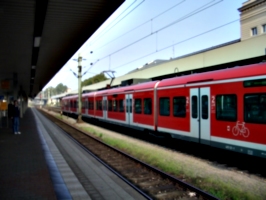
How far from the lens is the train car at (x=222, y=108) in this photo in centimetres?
829

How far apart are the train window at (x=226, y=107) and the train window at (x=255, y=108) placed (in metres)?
0.47

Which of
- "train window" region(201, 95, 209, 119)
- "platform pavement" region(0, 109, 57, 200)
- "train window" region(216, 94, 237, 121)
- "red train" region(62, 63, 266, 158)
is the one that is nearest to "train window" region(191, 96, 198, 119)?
"red train" region(62, 63, 266, 158)

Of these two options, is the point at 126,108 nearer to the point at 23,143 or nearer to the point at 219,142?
the point at 23,143

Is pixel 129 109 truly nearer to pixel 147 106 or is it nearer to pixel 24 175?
pixel 147 106

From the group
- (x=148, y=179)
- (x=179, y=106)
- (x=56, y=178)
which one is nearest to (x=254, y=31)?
(x=179, y=106)

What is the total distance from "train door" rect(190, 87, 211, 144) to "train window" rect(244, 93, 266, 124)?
1.82m

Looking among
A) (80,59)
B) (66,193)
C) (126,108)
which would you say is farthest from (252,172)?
(80,59)

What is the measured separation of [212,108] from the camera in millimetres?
10188

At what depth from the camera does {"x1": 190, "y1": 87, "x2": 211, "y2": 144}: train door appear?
10461mm

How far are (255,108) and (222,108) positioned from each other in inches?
57.4

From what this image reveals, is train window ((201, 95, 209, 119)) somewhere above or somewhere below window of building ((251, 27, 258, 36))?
below

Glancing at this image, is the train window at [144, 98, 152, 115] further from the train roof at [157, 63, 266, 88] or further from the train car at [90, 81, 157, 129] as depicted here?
the train roof at [157, 63, 266, 88]

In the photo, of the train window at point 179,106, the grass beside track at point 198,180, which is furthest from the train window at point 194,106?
the grass beside track at point 198,180

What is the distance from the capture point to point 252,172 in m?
8.90
